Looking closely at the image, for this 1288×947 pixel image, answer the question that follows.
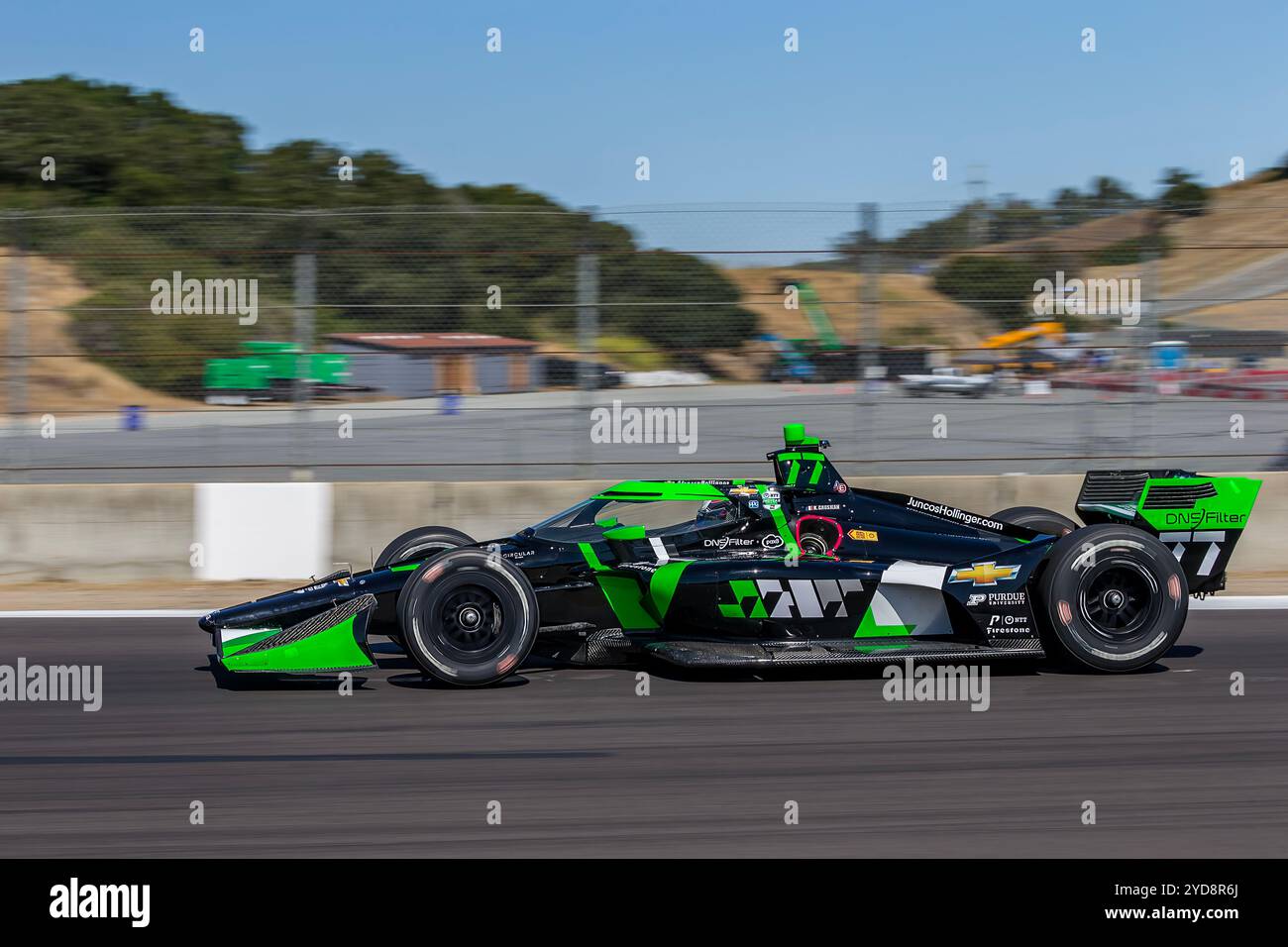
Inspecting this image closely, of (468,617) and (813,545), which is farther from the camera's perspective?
(813,545)

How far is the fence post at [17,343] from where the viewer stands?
36.1ft

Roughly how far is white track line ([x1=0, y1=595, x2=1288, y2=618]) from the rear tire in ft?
6.86

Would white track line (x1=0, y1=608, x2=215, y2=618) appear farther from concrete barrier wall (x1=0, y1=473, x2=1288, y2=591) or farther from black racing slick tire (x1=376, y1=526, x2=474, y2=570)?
black racing slick tire (x1=376, y1=526, x2=474, y2=570)

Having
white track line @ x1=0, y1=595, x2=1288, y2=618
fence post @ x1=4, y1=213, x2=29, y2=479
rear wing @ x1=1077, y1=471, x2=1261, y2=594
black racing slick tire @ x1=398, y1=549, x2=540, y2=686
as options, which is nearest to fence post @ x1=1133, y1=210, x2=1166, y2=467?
white track line @ x1=0, y1=595, x2=1288, y2=618

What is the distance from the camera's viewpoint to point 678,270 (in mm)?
10719

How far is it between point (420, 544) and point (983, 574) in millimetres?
3214

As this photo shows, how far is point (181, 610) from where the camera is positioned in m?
9.79

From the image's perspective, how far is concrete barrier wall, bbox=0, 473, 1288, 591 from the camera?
10.9 meters

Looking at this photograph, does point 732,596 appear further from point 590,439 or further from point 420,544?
point 590,439

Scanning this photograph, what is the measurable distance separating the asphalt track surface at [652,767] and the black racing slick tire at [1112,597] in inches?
6.8

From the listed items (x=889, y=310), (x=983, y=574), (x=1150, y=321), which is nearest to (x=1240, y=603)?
(x=1150, y=321)

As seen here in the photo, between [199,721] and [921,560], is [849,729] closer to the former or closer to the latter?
[921,560]

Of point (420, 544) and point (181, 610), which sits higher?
point (420, 544)
